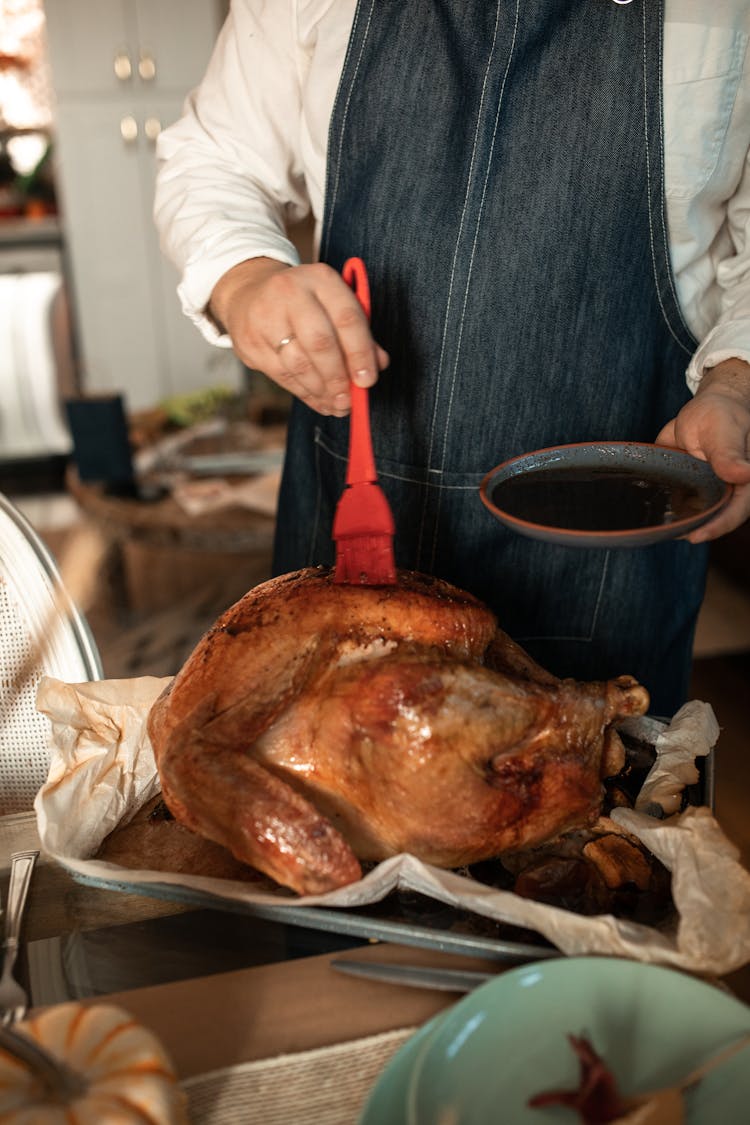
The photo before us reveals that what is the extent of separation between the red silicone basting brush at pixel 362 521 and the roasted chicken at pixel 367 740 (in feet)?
0.12

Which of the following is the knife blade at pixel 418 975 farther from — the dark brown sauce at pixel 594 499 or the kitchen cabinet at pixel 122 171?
the kitchen cabinet at pixel 122 171

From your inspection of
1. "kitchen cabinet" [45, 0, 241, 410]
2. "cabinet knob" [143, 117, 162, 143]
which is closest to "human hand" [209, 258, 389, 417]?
"kitchen cabinet" [45, 0, 241, 410]

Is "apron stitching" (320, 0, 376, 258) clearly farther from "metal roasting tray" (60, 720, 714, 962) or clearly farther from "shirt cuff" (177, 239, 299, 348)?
"metal roasting tray" (60, 720, 714, 962)

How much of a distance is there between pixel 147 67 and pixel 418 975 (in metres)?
4.54

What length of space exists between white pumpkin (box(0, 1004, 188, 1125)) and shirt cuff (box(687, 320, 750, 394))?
0.78m

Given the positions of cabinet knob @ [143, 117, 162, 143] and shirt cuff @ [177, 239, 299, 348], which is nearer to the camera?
shirt cuff @ [177, 239, 299, 348]

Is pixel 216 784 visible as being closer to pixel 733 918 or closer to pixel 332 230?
pixel 733 918

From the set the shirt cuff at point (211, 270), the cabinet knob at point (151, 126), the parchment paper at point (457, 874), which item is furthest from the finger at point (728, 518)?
the cabinet knob at point (151, 126)

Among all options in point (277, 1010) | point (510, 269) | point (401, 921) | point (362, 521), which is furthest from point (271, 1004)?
point (510, 269)

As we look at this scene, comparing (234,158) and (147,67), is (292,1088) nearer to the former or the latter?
(234,158)

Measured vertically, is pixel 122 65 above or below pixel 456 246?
above

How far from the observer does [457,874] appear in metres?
0.74

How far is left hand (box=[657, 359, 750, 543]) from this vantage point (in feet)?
2.68

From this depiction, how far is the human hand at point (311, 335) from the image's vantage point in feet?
2.83
